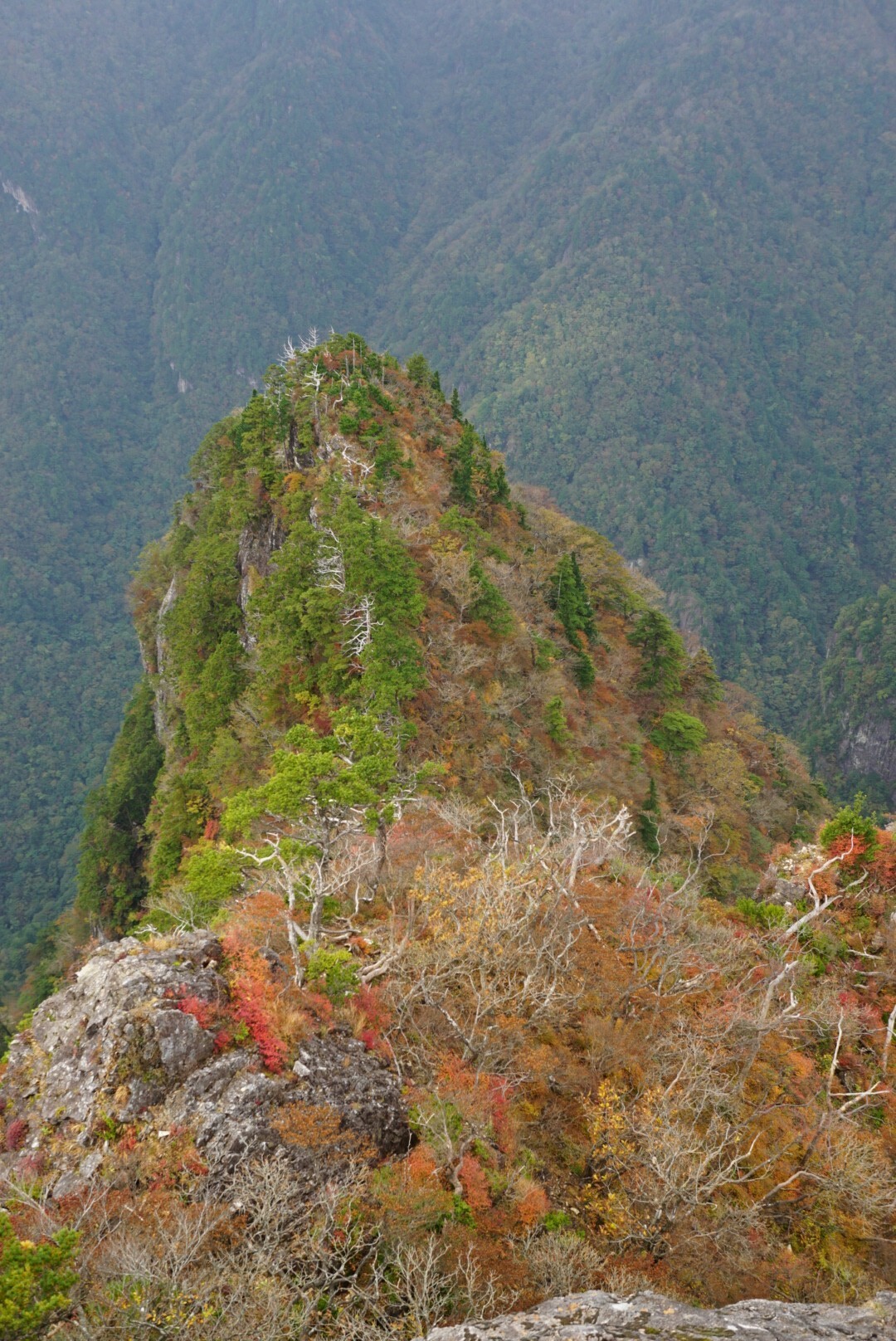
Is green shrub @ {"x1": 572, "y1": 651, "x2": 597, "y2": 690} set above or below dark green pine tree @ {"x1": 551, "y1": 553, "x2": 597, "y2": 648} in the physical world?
below

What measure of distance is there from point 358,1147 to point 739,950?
40.1ft

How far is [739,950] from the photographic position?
18719 millimetres

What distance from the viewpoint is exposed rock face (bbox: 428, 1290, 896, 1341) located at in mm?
7594

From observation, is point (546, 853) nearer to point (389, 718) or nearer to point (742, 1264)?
point (742, 1264)

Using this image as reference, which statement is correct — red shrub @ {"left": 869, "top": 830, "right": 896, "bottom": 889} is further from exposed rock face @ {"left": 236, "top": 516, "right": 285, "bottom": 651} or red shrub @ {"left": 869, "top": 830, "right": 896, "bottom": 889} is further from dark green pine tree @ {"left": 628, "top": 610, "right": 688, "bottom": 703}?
exposed rock face @ {"left": 236, "top": 516, "right": 285, "bottom": 651}

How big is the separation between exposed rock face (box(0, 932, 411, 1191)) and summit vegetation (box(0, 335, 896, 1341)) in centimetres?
16

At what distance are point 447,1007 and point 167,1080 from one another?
198 inches

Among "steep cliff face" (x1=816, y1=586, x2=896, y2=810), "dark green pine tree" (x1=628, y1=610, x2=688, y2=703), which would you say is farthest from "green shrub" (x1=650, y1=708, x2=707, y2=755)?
"steep cliff face" (x1=816, y1=586, x2=896, y2=810)

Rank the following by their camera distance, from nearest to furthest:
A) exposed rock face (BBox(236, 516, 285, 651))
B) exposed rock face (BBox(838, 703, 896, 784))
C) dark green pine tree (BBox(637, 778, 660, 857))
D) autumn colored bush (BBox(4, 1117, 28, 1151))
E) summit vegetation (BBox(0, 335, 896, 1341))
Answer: summit vegetation (BBox(0, 335, 896, 1341)) → autumn colored bush (BBox(4, 1117, 28, 1151)) → dark green pine tree (BBox(637, 778, 660, 857)) → exposed rock face (BBox(236, 516, 285, 651)) → exposed rock face (BBox(838, 703, 896, 784))

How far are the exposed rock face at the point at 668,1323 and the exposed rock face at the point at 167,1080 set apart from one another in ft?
9.54

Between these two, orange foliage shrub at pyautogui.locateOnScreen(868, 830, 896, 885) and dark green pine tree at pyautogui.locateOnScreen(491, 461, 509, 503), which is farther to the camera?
dark green pine tree at pyautogui.locateOnScreen(491, 461, 509, 503)

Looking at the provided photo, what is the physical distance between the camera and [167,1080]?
32.8ft

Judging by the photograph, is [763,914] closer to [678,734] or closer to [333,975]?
[333,975]

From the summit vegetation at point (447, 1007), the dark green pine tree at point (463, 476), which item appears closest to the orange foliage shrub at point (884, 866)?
the summit vegetation at point (447, 1007)
